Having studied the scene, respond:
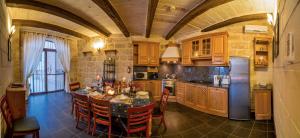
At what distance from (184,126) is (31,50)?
5.91 metres

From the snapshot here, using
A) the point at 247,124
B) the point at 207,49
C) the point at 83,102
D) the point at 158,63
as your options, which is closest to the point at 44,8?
the point at 83,102

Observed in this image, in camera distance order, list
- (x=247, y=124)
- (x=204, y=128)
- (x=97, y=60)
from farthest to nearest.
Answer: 1. (x=97, y=60)
2. (x=247, y=124)
3. (x=204, y=128)

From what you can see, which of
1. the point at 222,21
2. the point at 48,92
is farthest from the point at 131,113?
the point at 48,92

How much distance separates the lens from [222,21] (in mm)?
3938

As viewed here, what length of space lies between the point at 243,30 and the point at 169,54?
8.09 ft

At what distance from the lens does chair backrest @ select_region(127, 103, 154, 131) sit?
6.94 ft

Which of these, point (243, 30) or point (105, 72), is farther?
point (105, 72)

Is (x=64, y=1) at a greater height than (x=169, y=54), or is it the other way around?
(x=64, y=1)

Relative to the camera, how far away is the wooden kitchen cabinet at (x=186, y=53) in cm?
493

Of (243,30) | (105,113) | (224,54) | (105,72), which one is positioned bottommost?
(105,113)

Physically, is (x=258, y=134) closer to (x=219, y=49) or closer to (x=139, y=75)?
(x=219, y=49)

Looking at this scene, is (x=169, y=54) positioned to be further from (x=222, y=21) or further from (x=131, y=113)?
(x=131, y=113)

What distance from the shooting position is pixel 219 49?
4.09 meters

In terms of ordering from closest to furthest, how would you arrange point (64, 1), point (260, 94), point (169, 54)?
point (64, 1), point (260, 94), point (169, 54)
